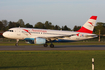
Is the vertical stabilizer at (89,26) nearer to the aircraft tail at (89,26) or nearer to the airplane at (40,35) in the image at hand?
the aircraft tail at (89,26)

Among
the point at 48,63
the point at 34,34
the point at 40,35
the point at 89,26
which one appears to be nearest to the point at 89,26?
the point at 89,26

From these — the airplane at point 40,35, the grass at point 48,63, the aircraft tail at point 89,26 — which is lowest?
the grass at point 48,63

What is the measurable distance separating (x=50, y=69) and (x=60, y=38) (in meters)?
23.5

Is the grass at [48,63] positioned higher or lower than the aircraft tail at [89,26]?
lower

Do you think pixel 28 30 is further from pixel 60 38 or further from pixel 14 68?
pixel 14 68

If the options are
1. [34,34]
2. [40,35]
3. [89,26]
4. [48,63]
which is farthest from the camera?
[89,26]

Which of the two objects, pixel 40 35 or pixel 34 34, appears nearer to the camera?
pixel 34 34

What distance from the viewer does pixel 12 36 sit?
1302 inches

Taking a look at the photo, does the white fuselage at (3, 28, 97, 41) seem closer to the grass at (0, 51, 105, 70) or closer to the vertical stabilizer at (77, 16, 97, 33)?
the vertical stabilizer at (77, 16, 97, 33)

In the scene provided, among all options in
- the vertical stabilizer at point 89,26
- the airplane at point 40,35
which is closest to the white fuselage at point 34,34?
the airplane at point 40,35

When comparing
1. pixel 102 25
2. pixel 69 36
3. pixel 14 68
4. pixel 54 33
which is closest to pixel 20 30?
pixel 54 33

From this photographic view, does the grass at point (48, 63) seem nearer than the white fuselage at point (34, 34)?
Yes

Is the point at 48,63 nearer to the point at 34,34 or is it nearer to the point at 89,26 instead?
the point at 34,34

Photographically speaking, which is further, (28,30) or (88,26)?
(88,26)
